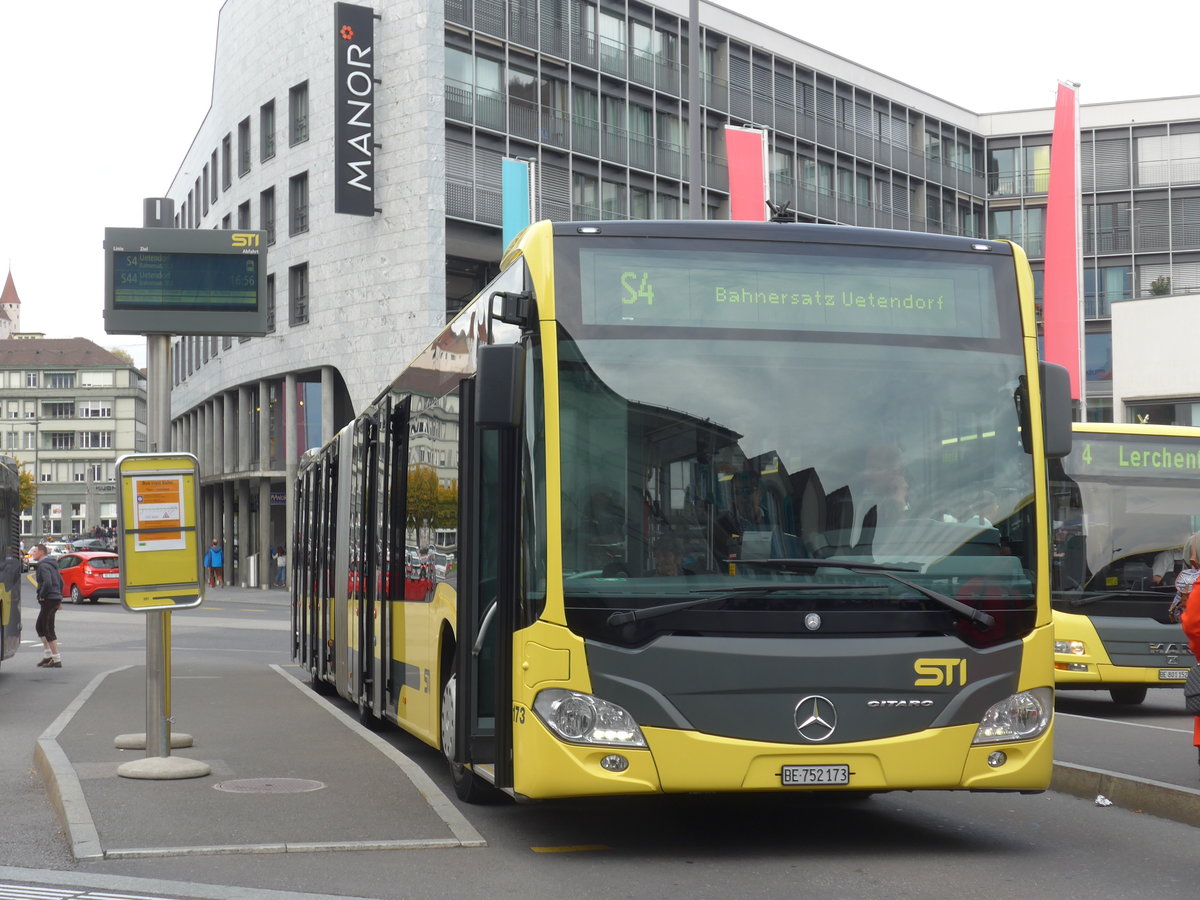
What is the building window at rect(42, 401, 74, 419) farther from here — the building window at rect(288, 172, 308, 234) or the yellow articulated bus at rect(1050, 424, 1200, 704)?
the yellow articulated bus at rect(1050, 424, 1200, 704)

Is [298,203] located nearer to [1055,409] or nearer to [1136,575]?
[1136,575]

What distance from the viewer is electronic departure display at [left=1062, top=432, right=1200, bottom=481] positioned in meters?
17.0

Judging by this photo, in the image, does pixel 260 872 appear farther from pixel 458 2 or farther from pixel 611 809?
pixel 458 2

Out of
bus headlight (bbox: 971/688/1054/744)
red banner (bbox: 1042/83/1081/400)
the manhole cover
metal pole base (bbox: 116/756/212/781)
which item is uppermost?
red banner (bbox: 1042/83/1081/400)

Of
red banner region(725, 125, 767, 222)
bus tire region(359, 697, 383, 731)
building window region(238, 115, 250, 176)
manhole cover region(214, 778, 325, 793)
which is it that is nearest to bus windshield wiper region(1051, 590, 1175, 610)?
bus tire region(359, 697, 383, 731)

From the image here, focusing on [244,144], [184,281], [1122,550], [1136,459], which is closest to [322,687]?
[184,281]

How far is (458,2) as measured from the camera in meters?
45.7

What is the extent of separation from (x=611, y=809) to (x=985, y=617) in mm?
2896

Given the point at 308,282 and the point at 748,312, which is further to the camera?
the point at 308,282

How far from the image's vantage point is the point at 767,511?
765 cm

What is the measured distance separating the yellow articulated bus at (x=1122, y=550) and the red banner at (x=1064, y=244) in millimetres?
13952

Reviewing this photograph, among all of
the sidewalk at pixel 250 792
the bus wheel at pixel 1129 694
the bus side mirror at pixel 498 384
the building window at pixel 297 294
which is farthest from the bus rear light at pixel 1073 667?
the building window at pixel 297 294

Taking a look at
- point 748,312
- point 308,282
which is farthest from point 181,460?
point 308,282

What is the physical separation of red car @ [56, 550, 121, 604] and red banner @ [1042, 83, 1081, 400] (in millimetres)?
27088
